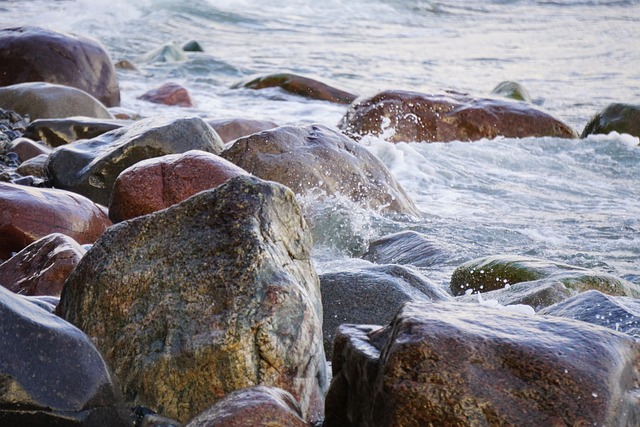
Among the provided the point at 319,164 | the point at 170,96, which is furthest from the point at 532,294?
the point at 170,96

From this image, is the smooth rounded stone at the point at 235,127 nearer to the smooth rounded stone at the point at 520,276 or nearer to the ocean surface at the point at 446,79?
the ocean surface at the point at 446,79

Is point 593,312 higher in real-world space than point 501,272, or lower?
higher

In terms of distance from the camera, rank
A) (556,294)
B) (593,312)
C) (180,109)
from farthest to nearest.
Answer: (180,109) < (556,294) < (593,312)

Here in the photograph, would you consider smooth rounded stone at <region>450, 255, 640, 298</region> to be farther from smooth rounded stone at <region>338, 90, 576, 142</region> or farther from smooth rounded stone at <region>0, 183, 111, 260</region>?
smooth rounded stone at <region>338, 90, 576, 142</region>

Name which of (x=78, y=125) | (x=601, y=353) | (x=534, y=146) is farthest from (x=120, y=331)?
(x=534, y=146)

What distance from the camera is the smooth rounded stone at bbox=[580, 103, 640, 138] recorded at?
10.8 meters

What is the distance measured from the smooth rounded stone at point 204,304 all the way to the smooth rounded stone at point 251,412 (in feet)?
0.85

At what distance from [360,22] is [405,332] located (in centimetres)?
1930

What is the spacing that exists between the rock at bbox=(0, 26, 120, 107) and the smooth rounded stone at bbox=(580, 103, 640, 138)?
17.8 feet

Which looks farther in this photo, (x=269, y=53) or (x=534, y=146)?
(x=269, y=53)

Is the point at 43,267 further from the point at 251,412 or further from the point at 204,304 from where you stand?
the point at 251,412

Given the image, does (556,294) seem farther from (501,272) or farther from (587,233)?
(587,233)

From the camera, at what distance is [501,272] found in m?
5.36

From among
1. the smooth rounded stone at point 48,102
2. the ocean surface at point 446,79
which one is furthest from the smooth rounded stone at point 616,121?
the smooth rounded stone at point 48,102
